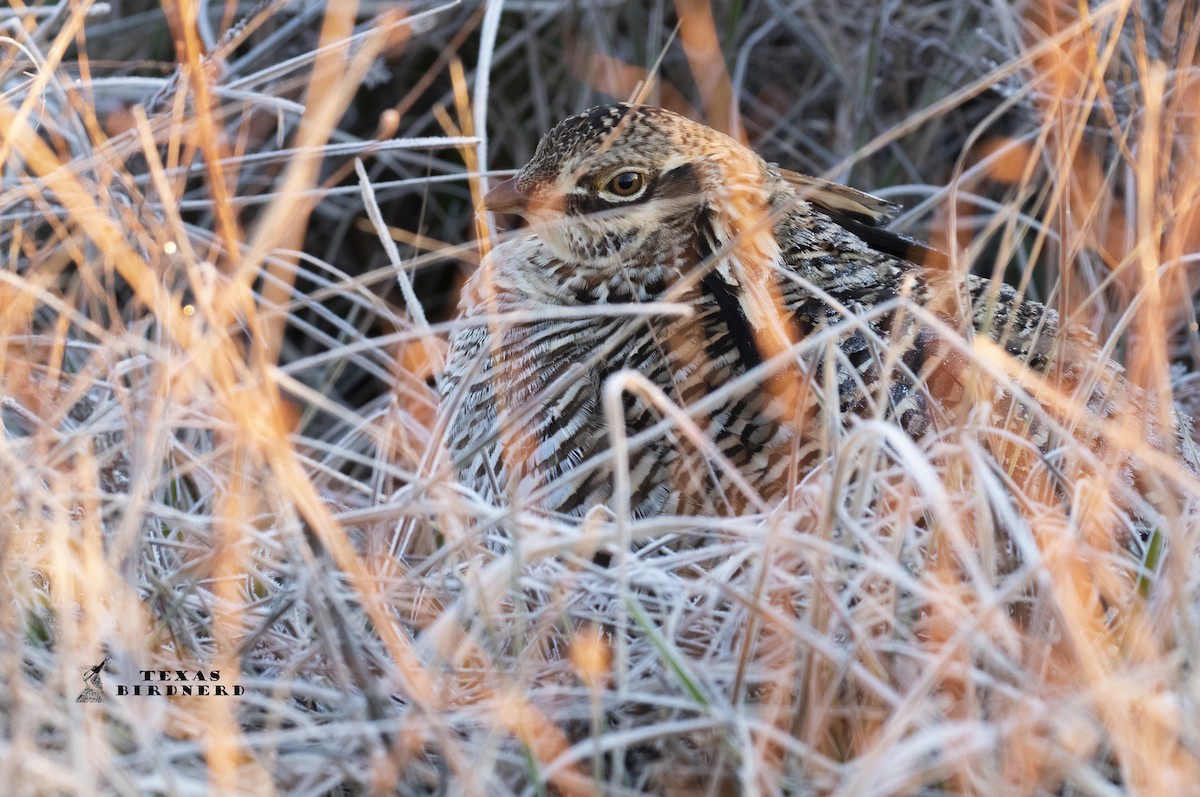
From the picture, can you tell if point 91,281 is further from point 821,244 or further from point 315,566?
point 821,244

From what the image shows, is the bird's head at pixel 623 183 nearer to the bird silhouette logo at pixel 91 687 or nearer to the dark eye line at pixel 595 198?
the dark eye line at pixel 595 198

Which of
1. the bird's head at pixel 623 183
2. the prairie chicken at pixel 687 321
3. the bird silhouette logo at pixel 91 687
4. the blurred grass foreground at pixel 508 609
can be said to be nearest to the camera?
the blurred grass foreground at pixel 508 609

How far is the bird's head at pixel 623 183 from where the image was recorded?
8.05 feet

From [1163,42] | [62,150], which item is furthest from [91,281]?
[1163,42]

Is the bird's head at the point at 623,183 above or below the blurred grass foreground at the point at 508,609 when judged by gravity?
above

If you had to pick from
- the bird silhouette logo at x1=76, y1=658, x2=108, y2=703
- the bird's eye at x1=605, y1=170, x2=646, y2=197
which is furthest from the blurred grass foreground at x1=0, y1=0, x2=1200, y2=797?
the bird's eye at x1=605, y1=170, x2=646, y2=197

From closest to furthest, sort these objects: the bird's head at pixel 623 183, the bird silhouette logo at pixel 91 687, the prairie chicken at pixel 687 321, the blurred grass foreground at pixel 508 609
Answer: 1. the blurred grass foreground at pixel 508 609
2. the bird silhouette logo at pixel 91 687
3. the prairie chicken at pixel 687 321
4. the bird's head at pixel 623 183

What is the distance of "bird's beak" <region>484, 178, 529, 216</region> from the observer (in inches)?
100

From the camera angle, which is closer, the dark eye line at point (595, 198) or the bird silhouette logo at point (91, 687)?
the bird silhouette logo at point (91, 687)

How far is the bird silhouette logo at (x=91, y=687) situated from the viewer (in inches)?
62.9

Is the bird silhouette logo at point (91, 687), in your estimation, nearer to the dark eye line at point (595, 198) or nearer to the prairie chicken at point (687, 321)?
the prairie chicken at point (687, 321)

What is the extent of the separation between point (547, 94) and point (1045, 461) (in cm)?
246

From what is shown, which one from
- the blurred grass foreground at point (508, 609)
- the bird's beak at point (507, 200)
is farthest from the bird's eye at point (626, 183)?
the blurred grass foreground at point (508, 609)

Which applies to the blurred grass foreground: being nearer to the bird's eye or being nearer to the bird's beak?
the bird's beak
